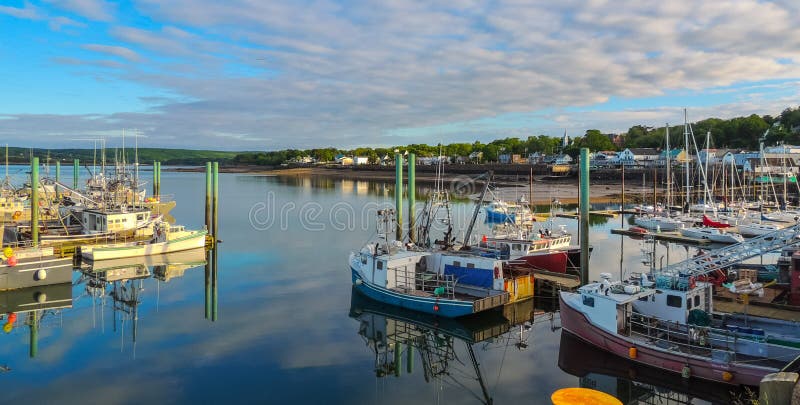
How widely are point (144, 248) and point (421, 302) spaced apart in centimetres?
2410

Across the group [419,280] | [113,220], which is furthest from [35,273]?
[419,280]

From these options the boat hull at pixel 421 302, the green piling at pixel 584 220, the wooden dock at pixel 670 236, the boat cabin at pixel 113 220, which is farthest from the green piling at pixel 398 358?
the wooden dock at pixel 670 236

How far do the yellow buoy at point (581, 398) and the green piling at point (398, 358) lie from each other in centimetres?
597

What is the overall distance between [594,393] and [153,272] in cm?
2895

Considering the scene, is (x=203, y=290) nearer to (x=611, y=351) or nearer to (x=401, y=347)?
(x=401, y=347)

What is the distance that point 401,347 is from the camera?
889 inches

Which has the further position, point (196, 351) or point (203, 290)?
point (203, 290)

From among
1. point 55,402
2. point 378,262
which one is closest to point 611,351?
point 378,262

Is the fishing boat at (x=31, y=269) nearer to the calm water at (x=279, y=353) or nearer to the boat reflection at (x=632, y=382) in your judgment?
the calm water at (x=279, y=353)

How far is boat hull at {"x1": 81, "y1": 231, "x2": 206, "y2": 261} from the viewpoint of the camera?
3766cm

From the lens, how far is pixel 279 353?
21422mm

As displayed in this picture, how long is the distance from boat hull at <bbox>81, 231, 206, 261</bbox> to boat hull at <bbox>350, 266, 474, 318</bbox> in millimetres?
19195

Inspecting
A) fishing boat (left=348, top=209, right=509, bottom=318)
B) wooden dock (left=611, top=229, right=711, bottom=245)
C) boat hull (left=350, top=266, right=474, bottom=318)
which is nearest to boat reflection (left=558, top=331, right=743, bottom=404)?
boat hull (left=350, top=266, right=474, bottom=318)

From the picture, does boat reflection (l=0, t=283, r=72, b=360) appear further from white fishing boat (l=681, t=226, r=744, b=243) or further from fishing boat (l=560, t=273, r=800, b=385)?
white fishing boat (l=681, t=226, r=744, b=243)
